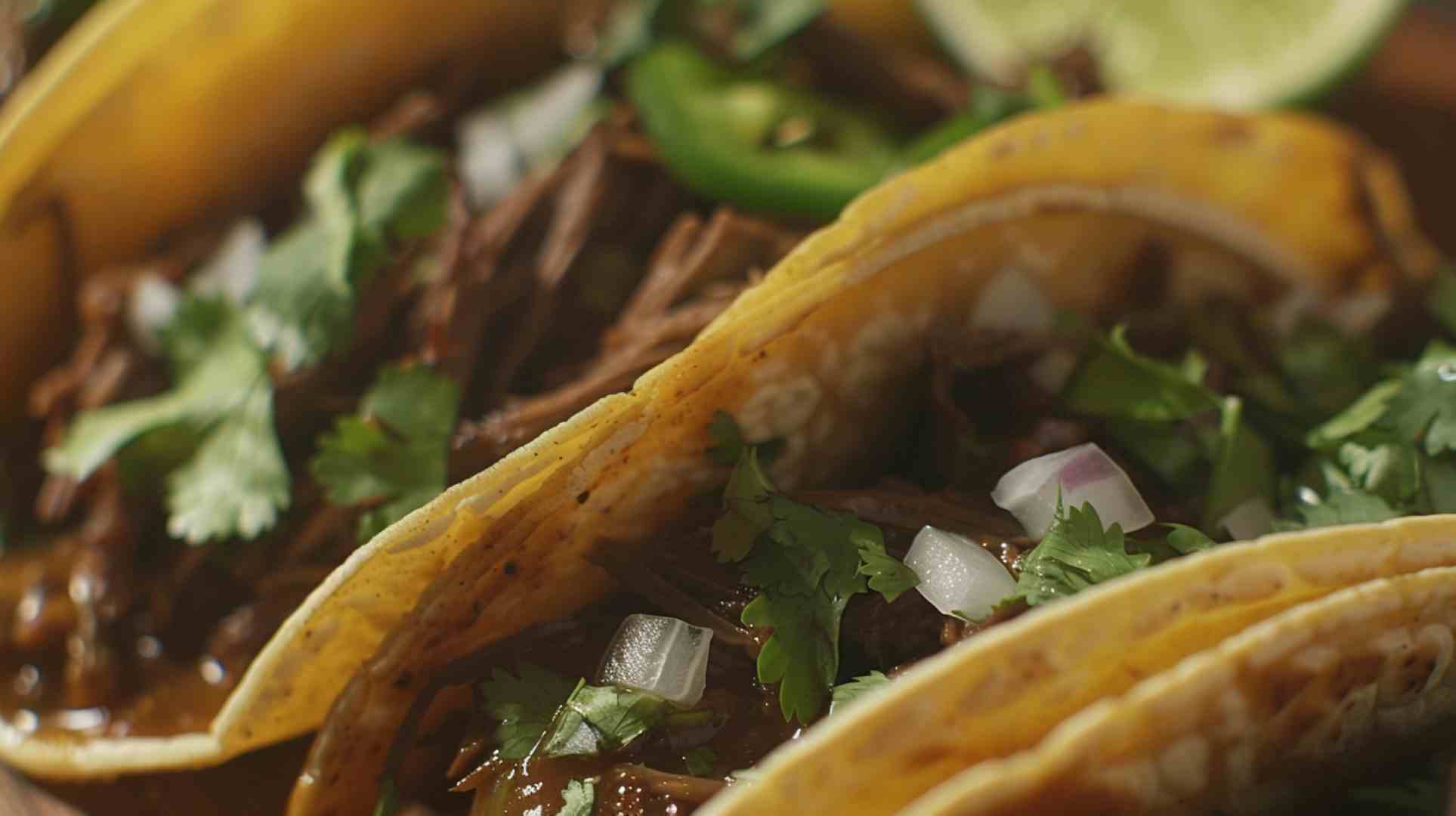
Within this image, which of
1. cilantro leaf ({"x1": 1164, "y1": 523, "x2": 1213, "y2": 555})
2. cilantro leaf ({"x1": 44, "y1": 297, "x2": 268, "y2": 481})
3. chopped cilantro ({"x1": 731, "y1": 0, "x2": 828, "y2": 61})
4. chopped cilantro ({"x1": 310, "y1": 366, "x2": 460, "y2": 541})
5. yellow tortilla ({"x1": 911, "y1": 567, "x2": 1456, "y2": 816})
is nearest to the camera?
yellow tortilla ({"x1": 911, "y1": 567, "x2": 1456, "y2": 816})

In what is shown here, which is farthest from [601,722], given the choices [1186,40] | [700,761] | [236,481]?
[1186,40]

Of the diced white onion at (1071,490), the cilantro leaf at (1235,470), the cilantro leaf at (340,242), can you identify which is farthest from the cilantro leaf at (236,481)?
the cilantro leaf at (1235,470)

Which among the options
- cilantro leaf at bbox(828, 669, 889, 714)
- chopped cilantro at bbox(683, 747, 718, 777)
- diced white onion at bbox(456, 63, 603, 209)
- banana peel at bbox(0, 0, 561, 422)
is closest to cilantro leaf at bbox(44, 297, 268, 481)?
banana peel at bbox(0, 0, 561, 422)

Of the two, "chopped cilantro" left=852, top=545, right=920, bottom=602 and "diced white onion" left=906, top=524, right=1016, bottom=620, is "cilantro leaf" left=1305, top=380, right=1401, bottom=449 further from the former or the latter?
"chopped cilantro" left=852, top=545, right=920, bottom=602

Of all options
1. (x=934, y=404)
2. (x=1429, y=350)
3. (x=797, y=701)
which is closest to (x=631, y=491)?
(x=797, y=701)

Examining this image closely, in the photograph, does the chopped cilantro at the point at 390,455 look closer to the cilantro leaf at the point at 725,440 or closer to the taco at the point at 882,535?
the taco at the point at 882,535

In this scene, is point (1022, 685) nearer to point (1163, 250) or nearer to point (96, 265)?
point (1163, 250)

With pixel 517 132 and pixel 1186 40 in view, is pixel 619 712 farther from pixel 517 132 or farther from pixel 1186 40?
pixel 1186 40
